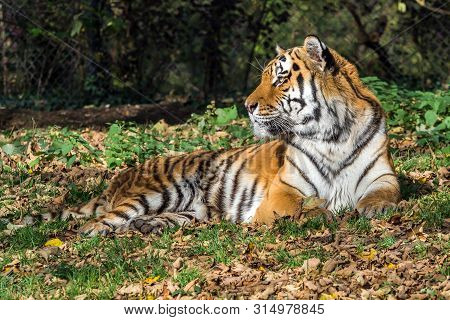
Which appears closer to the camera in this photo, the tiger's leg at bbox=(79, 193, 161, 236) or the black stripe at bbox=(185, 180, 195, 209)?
the tiger's leg at bbox=(79, 193, 161, 236)

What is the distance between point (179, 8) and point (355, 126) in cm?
705

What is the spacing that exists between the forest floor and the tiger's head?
0.56 metres

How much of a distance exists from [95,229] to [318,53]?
1.78 metres

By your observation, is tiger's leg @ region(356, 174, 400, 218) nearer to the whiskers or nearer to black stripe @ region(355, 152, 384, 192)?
black stripe @ region(355, 152, 384, 192)

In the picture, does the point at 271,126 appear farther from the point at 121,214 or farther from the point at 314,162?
the point at 121,214

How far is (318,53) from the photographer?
5.87 m

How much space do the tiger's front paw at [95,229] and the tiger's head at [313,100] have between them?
45.0 inches

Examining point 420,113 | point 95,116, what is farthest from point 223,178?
point 95,116

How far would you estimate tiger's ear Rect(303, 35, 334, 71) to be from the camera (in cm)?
→ 584

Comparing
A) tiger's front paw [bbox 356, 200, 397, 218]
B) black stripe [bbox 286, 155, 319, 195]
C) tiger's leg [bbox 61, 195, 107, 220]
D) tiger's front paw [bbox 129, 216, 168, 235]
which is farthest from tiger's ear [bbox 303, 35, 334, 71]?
tiger's leg [bbox 61, 195, 107, 220]

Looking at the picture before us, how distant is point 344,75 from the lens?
19.6 ft
